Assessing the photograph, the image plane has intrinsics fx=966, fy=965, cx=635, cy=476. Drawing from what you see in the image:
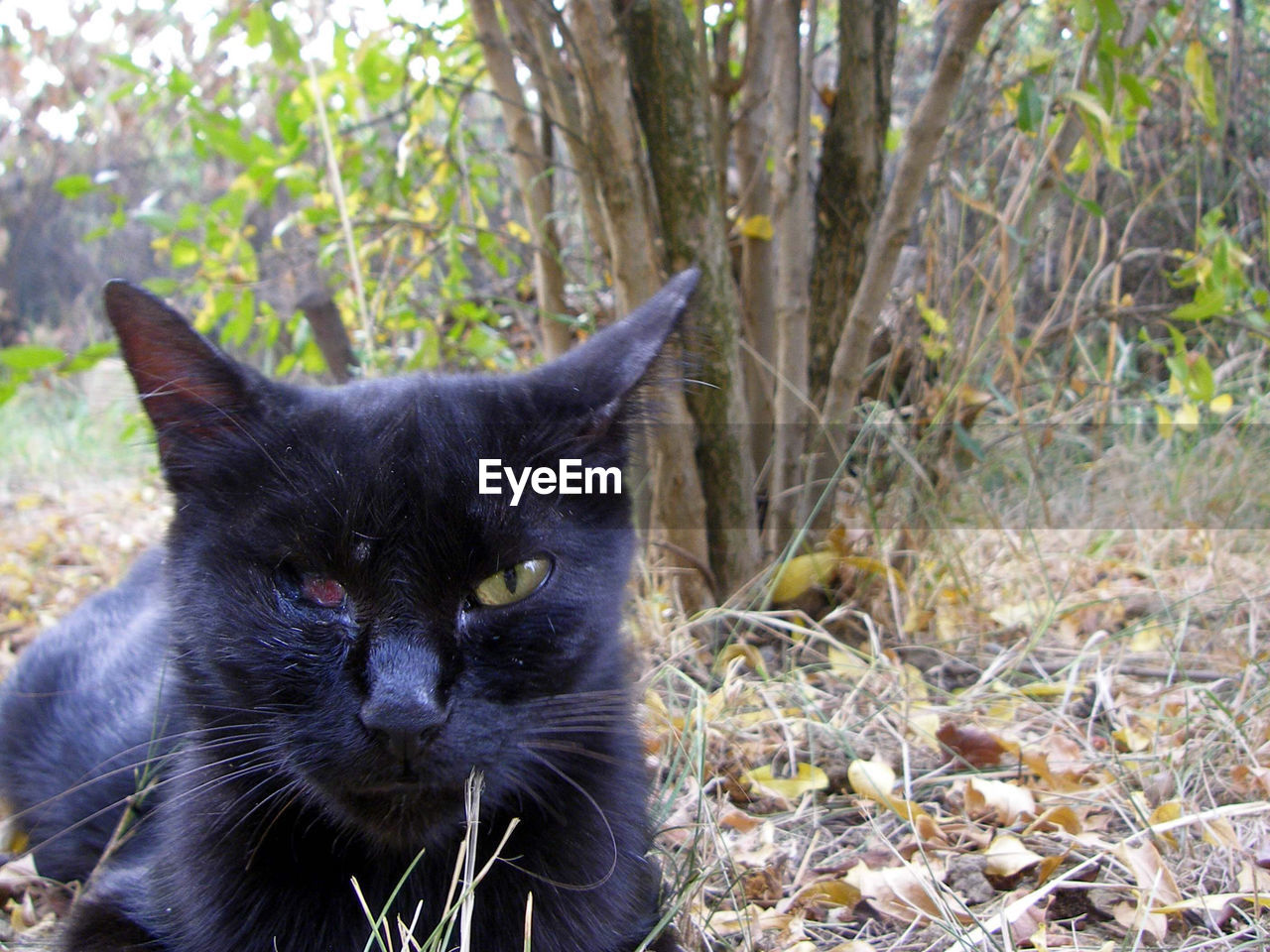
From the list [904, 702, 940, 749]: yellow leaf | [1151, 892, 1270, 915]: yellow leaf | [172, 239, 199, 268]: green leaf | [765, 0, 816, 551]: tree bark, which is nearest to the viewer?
[1151, 892, 1270, 915]: yellow leaf

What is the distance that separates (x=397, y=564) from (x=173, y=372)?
1.33 feet

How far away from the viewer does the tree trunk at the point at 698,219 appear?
2.01m

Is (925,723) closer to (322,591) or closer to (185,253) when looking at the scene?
(322,591)

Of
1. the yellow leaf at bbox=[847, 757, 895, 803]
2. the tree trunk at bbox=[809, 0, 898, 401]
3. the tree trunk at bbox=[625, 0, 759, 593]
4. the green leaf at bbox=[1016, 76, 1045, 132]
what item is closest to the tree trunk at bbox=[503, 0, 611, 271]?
the tree trunk at bbox=[625, 0, 759, 593]

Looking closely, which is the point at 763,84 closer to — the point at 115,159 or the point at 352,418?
the point at 352,418

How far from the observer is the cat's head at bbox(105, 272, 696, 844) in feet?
3.46

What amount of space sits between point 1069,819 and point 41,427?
6.32 meters

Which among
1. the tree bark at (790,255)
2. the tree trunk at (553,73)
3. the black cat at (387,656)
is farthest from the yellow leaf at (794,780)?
the tree trunk at (553,73)

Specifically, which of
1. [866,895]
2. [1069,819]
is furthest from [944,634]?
[866,895]

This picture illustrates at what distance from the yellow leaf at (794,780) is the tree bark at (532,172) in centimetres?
125

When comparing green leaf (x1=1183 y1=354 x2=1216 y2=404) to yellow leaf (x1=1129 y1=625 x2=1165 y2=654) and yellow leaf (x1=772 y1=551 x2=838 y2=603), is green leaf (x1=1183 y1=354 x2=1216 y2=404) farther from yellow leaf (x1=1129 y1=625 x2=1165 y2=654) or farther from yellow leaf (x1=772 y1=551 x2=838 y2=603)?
yellow leaf (x1=772 y1=551 x2=838 y2=603)

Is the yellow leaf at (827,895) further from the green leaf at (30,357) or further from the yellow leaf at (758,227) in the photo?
the green leaf at (30,357)

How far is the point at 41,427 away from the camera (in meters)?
6.00

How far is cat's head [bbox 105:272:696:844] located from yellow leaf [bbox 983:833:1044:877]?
1.98 feet
